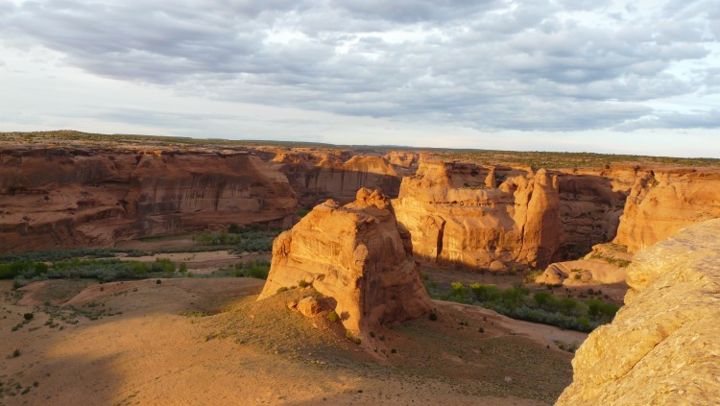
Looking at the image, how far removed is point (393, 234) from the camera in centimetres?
2566

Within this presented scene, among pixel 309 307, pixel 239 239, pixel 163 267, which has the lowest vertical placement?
pixel 239 239

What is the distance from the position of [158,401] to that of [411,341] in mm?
10713

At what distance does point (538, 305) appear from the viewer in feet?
119

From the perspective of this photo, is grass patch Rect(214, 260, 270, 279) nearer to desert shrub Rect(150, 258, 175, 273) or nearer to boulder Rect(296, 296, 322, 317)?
desert shrub Rect(150, 258, 175, 273)

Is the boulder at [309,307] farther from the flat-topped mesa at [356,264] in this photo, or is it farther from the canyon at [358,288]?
the flat-topped mesa at [356,264]

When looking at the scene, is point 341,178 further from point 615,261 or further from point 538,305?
point 538,305

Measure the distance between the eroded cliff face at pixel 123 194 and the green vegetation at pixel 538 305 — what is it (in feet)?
111

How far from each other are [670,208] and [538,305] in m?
13.6

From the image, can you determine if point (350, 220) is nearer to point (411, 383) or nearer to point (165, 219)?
point (411, 383)

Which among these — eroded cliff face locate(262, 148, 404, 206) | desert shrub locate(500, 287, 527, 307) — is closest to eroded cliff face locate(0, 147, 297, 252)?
eroded cliff face locate(262, 148, 404, 206)

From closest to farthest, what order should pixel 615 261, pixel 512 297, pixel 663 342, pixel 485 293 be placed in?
pixel 663 342 → pixel 512 297 → pixel 485 293 → pixel 615 261

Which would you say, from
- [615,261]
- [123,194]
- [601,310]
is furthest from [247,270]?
[615,261]

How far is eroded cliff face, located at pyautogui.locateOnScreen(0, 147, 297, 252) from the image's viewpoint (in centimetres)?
4997

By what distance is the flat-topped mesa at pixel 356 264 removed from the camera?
2247 cm
